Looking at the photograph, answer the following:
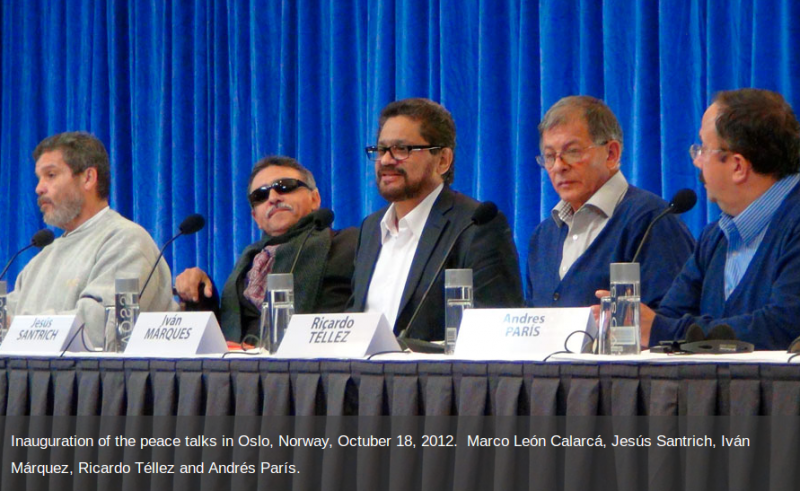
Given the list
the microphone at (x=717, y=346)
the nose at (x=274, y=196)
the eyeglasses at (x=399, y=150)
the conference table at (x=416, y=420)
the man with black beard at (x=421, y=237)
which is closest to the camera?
the conference table at (x=416, y=420)

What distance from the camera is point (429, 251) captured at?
2830 millimetres

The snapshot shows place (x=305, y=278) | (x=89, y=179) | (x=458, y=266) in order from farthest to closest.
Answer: (x=89, y=179), (x=305, y=278), (x=458, y=266)

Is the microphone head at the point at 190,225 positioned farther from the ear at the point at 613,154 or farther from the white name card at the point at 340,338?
the ear at the point at 613,154

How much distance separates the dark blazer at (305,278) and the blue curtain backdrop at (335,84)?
3.17 feet

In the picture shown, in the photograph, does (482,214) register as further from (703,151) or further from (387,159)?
(387,159)

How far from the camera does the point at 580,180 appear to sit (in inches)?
110

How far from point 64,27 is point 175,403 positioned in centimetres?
390

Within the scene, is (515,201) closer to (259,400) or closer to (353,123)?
(353,123)

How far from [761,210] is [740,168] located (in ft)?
0.35

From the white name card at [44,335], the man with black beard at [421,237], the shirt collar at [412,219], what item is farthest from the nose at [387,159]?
the white name card at [44,335]

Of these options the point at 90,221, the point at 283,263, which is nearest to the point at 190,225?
the point at 283,263

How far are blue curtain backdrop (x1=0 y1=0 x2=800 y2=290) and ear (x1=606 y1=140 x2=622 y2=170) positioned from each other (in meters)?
0.93

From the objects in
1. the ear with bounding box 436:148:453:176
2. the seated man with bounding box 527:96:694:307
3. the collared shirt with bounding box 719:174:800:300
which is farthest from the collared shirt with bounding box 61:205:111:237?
the collared shirt with bounding box 719:174:800:300

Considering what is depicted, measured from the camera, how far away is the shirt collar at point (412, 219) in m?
2.96
